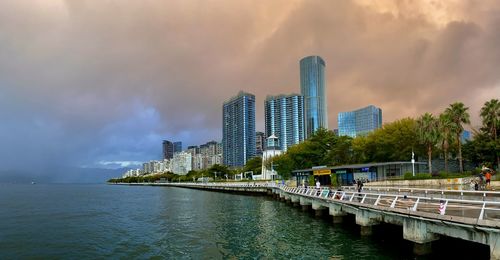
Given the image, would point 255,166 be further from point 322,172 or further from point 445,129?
point 445,129

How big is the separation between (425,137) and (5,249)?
234 feet

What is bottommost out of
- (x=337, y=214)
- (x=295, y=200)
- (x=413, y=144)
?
(x=295, y=200)

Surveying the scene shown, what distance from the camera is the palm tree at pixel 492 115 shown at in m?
73.6

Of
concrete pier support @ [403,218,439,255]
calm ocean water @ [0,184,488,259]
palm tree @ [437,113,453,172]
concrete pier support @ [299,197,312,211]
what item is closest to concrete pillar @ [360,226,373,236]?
calm ocean water @ [0,184,488,259]

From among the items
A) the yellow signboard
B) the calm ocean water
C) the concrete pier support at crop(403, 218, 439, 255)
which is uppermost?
the yellow signboard

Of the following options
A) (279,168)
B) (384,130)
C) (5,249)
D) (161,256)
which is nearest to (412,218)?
(161,256)

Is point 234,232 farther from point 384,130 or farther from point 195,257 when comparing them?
point 384,130

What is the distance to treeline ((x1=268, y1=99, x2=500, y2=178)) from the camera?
7331 cm

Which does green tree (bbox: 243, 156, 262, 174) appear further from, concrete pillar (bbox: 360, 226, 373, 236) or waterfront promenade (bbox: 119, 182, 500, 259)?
concrete pillar (bbox: 360, 226, 373, 236)

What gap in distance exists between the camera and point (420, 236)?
18.9m

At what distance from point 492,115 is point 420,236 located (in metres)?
69.0

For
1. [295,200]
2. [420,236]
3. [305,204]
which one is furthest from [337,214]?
[295,200]

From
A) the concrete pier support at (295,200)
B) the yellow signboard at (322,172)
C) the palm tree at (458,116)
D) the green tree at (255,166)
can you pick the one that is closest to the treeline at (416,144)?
the palm tree at (458,116)

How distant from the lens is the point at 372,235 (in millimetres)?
25781
